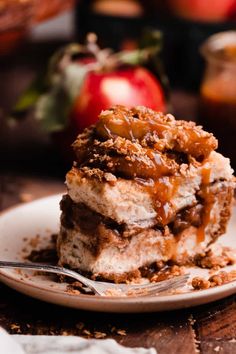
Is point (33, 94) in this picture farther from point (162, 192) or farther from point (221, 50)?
point (162, 192)

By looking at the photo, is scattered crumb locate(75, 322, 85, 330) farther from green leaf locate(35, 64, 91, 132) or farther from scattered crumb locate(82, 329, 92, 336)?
green leaf locate(35, 64, 91, 132)

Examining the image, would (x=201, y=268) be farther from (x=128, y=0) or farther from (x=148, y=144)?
(x=128, y=0)

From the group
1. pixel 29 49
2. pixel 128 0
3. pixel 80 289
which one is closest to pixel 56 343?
pixel 80 289

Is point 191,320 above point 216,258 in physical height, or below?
below

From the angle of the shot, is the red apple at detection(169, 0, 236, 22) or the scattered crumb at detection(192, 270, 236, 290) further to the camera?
the red apple at detection(169, 0, 236, 22)

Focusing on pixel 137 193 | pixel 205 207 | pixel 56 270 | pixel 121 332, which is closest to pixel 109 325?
pixel 121 332

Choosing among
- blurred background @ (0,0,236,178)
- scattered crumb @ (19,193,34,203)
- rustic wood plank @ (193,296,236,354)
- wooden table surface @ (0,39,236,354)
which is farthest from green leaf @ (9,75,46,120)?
rustic wood plank @ (193,296,236,354)
